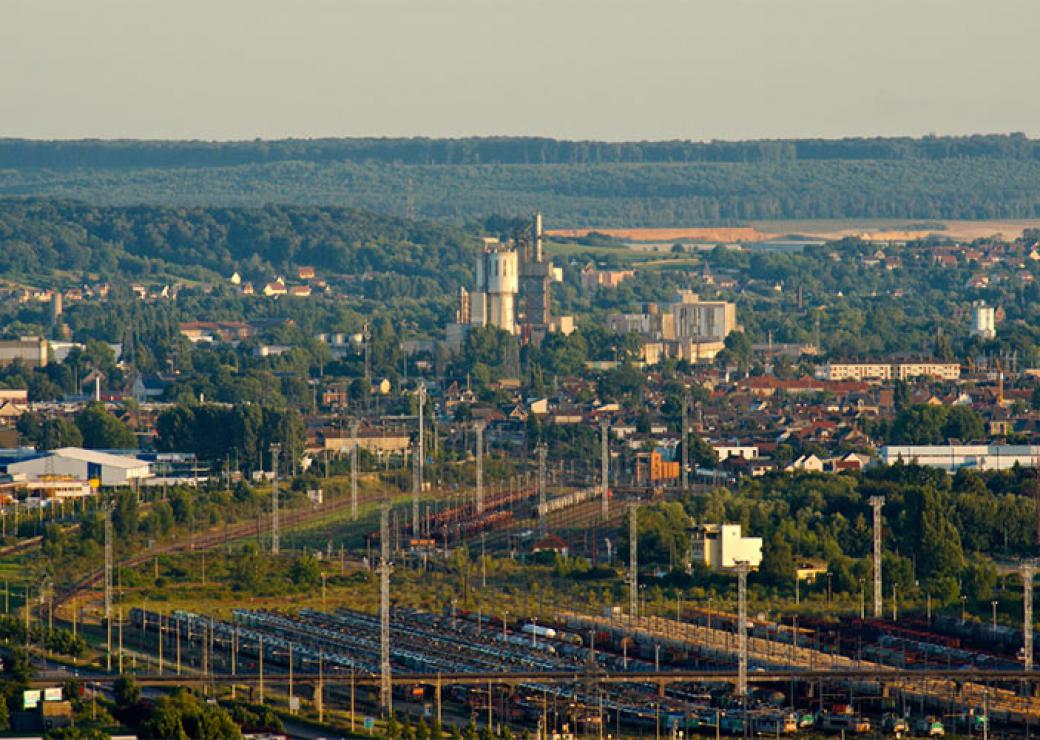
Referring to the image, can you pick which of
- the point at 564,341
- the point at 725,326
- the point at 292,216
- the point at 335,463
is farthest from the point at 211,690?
the point at 292,216

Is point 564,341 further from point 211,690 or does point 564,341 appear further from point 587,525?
point 211,690

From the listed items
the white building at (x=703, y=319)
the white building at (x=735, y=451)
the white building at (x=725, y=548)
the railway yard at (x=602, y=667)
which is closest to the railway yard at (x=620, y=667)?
the railway yard at (x=602, y=667)

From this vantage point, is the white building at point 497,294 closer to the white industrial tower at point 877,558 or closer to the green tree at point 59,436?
the green tree at point 59,436

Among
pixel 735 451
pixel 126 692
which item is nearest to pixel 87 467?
pixel 735 451

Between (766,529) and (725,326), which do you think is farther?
(725,326)

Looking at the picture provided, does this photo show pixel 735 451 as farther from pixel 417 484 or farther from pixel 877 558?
pixel 877 558

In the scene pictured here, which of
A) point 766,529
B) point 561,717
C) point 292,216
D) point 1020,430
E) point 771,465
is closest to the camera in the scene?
point 561,717

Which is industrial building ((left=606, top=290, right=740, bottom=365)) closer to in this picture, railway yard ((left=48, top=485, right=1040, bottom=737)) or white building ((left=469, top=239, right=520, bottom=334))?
white building ((left=469, top=239, right=520, bottom=334))

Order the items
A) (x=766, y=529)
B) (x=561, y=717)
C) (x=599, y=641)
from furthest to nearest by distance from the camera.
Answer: (x=766, y=529) < (x=599, y=641) < (x=561, y=717)
